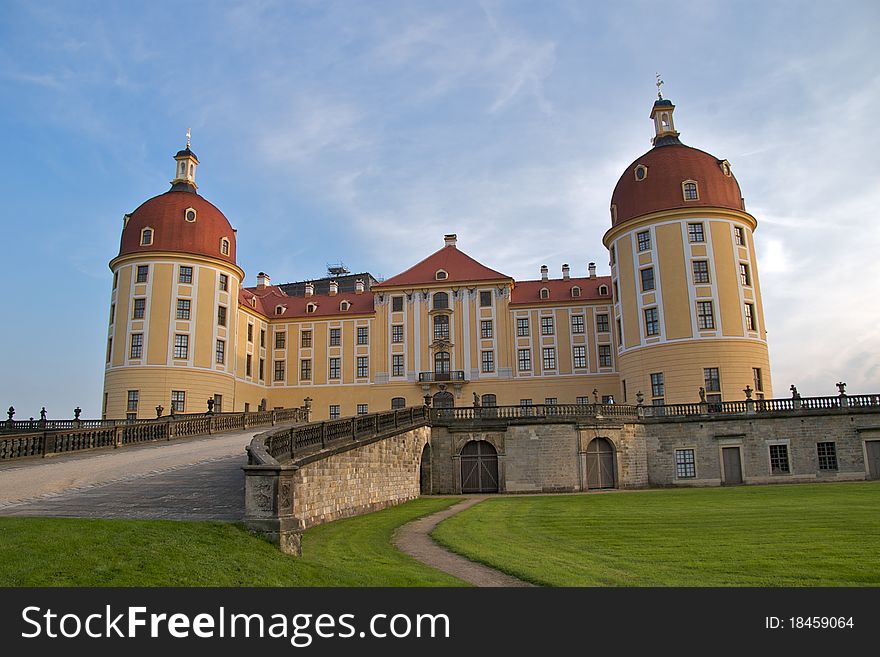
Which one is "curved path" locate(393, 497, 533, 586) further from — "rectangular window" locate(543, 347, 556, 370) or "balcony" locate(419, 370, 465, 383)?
"rectangular window" locate(543, 347, 556, 370)

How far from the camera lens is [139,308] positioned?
4275 centimetres

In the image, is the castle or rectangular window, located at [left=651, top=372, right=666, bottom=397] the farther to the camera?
the castle

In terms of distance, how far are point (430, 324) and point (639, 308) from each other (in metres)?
16.3

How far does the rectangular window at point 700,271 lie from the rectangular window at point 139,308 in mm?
34067

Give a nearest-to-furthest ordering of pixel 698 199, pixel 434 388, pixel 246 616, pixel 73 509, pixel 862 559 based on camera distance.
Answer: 1. pixel 246 616
2. pixel 862 559
3. pixel 73 509
4. pixel 698 199
5. pixel 434 388

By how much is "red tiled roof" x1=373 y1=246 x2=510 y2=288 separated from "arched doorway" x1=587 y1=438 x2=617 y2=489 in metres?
20.5

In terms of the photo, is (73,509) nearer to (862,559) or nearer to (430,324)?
(862,559)

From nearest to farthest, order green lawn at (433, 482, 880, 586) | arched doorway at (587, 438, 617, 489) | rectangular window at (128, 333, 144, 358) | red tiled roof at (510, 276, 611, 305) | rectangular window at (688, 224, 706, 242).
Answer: green lawn at (433, 482, 880, 586) → arched doorway at (587, 438, 617, 489) → rectangular window at (688, 224, 706, 242) → rectangular window at (128, 333, 144, 358) → red tiled roof at (510, 276, 611, 305)

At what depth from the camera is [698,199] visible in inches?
1598

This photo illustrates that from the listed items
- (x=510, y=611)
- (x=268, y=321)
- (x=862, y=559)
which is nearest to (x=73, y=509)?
(x=510, y=611)

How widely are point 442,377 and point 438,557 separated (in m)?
36.3

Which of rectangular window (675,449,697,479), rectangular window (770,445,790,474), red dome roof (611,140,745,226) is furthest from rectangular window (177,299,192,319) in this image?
rectangular window (770,445,790,474)

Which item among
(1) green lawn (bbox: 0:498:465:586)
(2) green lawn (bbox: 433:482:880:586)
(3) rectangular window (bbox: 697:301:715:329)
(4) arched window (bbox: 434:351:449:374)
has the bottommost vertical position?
(2) green lawn (bbox: 433:482:880:586)

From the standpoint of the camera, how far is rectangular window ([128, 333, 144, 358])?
41.9m
